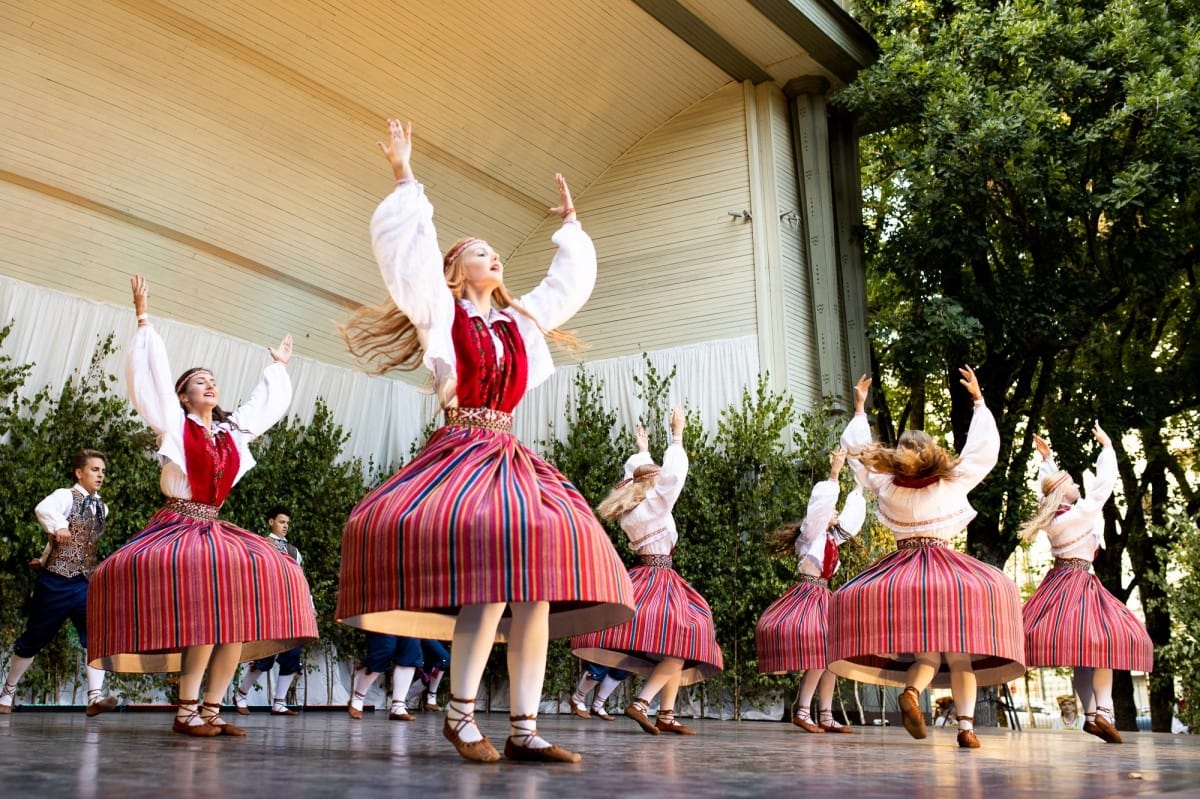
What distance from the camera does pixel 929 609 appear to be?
5.60 meters

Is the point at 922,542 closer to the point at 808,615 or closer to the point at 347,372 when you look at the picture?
the point at 808,615

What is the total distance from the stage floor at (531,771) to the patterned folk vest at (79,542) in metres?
2.56

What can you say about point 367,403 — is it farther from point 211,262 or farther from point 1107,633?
point 1107,633

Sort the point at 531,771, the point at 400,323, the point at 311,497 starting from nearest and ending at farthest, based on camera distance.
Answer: the point at 531,771
the point at 400,323
the point at 311,497

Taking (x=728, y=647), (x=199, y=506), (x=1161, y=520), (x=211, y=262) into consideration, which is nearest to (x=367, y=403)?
(x=211, y=262)

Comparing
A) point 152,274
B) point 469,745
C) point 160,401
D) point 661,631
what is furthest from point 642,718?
point 152,274

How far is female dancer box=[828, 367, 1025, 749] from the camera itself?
5.59 metres

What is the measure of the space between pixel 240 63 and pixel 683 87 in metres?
5.12

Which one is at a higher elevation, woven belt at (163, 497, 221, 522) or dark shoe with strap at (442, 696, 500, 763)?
woven belt at (163, 497, 221, 522)

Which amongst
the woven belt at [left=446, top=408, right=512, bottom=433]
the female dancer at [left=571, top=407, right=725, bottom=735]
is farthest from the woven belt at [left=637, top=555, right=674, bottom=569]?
the woven belt at [left=446, top=408, right=512, bottom=433]

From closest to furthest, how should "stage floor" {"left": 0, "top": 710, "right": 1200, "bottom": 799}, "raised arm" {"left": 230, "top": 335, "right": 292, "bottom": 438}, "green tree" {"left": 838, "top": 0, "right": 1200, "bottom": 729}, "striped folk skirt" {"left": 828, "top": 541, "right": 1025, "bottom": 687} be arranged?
"stage floor" {"left": 0, "top": 710, "right": 1200, "bottom": 799}, "raised arm" {"left": 230, "top": 335, "right": 292, "bottom": 438}, "striped folk skirt" {"left": 828, "top": 541, "right": 1025, "bottom": 687}, "green tree" {"left": 838, "top": 0, "right": 1200, "bottom": 729}

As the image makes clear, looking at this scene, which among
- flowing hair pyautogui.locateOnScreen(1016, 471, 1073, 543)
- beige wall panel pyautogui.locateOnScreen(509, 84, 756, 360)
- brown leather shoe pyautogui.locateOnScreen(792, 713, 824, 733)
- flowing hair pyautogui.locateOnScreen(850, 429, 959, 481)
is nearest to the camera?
flowing hair pyautogui.locateOnScreen(850, 429, 959, 481)

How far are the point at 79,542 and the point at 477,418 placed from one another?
4886 mm

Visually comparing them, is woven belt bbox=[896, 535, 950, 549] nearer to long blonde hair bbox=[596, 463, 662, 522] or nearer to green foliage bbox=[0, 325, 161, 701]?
long blonde hair bbox=[596, 463, 662, 522]
